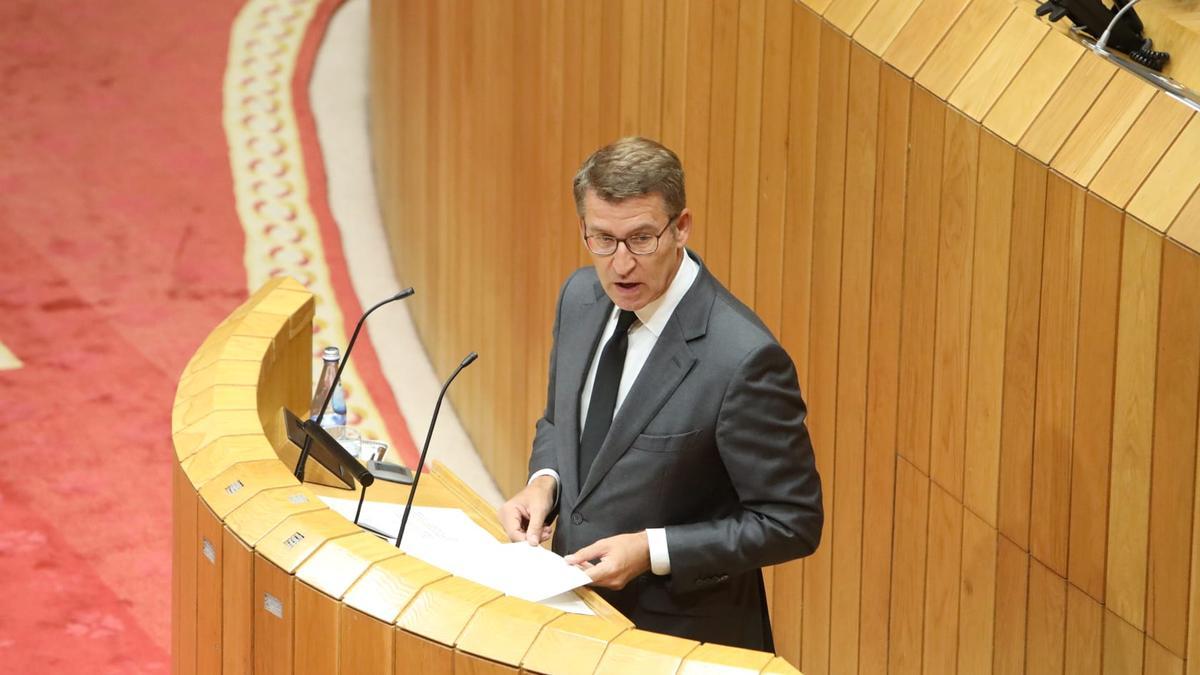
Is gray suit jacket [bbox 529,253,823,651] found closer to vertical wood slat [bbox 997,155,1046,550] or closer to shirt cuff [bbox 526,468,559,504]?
shirt cuff [bbox 526,468,559,504]

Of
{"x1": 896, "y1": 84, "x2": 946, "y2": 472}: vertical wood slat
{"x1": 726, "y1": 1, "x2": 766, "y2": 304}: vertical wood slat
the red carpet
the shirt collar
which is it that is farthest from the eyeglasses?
the red carpet

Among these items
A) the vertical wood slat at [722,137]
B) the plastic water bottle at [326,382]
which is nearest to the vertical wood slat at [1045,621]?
the vertical wood slat at [722,137]

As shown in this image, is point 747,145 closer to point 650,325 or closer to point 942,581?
point 942,581

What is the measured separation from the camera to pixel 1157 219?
253 centimetres

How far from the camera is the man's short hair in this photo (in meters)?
2.24

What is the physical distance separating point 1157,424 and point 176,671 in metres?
1.61

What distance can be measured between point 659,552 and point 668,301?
37cm

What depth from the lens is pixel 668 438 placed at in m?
2.34

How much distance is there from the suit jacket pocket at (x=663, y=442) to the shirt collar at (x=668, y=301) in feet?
0.52

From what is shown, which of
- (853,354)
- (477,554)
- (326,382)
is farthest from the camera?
(853,354)

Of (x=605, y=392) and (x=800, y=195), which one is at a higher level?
(x=800, y=195)

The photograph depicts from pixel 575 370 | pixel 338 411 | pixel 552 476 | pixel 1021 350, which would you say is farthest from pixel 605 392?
pixel 338 411

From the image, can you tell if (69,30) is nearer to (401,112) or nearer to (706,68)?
(401,112)

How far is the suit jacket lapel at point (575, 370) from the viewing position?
2480 millimetres
